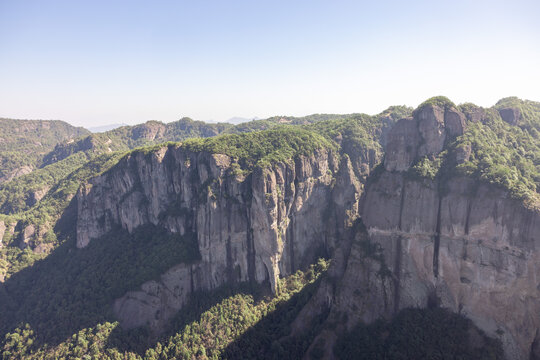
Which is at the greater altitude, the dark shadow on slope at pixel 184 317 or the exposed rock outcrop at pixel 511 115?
the exposed rock outcrop at pixel 511 115

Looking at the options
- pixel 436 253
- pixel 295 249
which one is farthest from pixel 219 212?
pixel 436 253

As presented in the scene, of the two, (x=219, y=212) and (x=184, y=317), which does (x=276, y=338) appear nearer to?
(x=184, y=317)

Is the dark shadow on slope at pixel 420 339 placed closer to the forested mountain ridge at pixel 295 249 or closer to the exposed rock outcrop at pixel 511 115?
the forested mountain ridge at pixel 295 249

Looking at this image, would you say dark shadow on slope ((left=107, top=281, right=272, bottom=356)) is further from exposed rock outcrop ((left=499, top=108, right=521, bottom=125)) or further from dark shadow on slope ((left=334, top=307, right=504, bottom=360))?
exposed rock outcrop ((left=499, top=108, right=521, bottom=125))

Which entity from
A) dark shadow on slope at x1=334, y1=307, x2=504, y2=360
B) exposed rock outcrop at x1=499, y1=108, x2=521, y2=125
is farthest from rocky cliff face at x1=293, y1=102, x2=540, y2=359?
exposed rock outcrop at x1=499, y1=108, x2=521, y2=125

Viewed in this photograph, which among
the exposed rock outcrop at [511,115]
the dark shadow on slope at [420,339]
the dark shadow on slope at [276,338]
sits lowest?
the dark shadow on slope at [276,338]

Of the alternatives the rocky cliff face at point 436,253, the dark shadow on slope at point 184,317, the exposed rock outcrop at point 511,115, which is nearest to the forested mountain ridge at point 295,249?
the rocky cliff face at point 436,253
